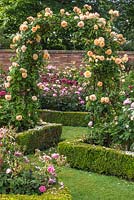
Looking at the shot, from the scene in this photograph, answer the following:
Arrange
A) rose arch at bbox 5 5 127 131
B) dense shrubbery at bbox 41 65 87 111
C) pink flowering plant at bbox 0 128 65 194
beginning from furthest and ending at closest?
dense shrubbery at bbox 41 65 87 111 → rose arch at bbox 5 5 127 131 → pink flowering plant at bbox 0 128 65 194

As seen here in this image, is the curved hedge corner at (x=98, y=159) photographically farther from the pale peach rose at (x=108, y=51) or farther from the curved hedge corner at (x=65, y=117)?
the curved hedge corner at (x=65, y=117)

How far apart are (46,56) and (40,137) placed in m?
1.27

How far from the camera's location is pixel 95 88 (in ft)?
25.3

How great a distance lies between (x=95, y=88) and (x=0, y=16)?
11206 mm

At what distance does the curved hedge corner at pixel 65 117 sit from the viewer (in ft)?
35.2

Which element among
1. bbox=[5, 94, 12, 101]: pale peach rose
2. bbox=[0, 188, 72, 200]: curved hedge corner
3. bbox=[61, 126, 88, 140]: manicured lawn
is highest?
bbox=[5, 94, 12, 101]: pale peach rose

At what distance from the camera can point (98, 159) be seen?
22.2 feet

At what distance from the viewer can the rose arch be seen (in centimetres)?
760

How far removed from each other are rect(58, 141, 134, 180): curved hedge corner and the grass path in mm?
98

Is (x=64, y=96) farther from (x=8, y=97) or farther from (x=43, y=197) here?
(x=43, y=197)

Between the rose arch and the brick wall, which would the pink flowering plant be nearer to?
the rose arch

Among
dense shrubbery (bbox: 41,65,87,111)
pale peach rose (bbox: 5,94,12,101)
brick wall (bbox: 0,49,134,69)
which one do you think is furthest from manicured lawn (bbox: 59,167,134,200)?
brick wall (bbox: 0,49,134,69)

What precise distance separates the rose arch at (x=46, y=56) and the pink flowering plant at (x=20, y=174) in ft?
8.34

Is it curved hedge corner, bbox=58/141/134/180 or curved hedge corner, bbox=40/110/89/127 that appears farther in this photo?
curved hedge corner, bbox=40/110/89/127
